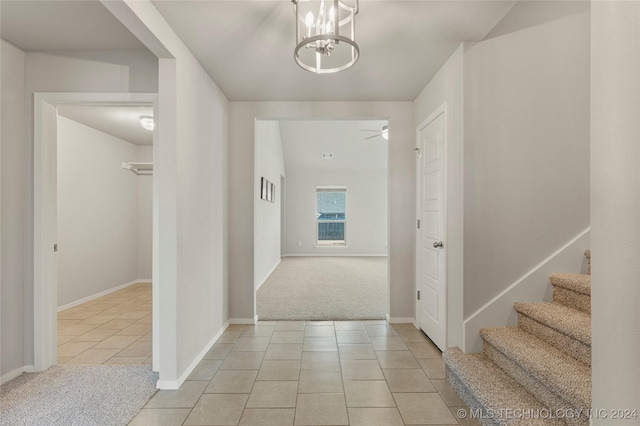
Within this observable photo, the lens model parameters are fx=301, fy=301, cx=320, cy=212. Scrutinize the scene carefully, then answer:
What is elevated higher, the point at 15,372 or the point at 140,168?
the point at 140,168

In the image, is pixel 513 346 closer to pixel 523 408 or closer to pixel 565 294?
pixel 523 408

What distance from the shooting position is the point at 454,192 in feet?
7.63

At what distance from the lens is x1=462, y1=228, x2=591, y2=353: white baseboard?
85.9 inches

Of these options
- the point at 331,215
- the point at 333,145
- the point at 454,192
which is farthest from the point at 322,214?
the point at 454,192

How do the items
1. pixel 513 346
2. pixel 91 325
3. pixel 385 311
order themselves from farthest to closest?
pixel 385 311 < pixel 91 325 < pixel 513 346

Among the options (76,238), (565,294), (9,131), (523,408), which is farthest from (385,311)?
(76,238)

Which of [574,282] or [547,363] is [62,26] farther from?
[574,282]

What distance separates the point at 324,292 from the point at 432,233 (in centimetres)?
232

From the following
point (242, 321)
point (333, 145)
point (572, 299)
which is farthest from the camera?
point (333, 145)

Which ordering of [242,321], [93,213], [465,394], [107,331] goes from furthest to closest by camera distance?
[93,213] < [242,321] < [107,331] < [465,394]

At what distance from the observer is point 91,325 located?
3.36m

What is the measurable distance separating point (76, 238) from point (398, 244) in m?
4.35

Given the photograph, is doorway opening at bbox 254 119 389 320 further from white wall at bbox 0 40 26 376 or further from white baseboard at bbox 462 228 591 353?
white wall at bbox 0 40 26 376

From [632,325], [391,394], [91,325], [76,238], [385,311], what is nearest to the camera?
[632,325]
